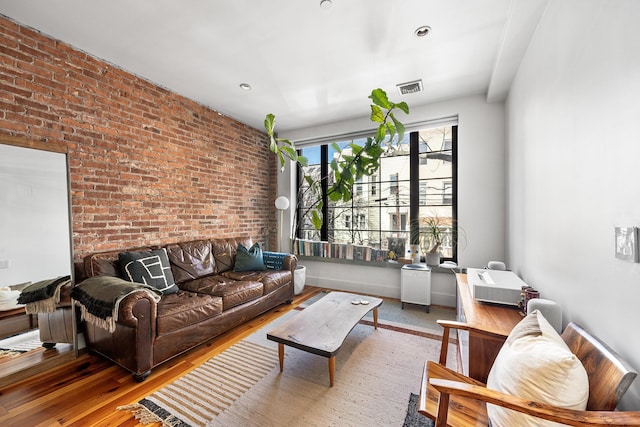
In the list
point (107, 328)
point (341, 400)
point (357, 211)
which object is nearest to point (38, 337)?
point (107, 328)

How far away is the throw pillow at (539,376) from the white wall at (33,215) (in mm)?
3176

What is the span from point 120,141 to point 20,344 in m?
1.92

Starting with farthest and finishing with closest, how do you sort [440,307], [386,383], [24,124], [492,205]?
1. [440,307]
2. [492,205]
3. [24,124]
4. [386,383]

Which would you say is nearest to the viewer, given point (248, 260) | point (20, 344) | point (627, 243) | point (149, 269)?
point (627, 243)

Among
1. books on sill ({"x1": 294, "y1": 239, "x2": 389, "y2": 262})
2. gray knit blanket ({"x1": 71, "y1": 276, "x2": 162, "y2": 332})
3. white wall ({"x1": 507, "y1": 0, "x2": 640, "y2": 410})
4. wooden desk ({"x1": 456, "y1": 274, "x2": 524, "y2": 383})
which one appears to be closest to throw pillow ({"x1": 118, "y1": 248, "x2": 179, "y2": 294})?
gray knit blanket ({"x1": 71, "y1": 276, "x2": 162, "y2": 332})

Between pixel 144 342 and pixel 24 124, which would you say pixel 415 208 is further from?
pixel 24 124

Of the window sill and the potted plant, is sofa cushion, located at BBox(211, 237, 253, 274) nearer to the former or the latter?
the window sill

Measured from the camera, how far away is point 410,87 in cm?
312

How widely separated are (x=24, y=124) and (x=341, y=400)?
321 centimetres

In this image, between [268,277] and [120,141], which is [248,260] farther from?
[120,141]

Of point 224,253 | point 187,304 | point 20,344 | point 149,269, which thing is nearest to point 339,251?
point 224,253

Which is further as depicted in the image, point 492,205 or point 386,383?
point 492,205

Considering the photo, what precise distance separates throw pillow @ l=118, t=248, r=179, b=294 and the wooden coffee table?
1.31 metres

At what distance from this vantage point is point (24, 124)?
208 cm
